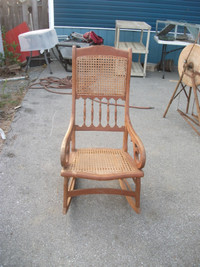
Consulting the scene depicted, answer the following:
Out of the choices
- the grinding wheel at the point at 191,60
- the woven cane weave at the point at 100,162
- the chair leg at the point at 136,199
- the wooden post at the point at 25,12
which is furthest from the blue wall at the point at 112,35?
the chair leg at the point at 136,199

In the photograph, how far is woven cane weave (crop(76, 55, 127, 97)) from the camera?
8.14ft

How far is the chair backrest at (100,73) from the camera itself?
2.45 m

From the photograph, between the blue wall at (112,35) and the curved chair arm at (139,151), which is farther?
the blue wall at (112,35)

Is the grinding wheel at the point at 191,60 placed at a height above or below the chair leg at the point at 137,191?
above

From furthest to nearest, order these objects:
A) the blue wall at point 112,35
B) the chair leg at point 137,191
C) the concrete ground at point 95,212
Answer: the blue wall at point 112,35, the chair leg at point 137,191, the concrete ground at point 95,212

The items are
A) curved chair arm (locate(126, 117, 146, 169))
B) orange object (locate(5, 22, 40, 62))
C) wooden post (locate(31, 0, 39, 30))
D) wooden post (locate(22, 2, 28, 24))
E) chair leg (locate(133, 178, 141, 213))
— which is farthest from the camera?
wooden post (locate(31, 0, 39, 30))

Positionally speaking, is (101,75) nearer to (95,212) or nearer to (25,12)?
(95,212)

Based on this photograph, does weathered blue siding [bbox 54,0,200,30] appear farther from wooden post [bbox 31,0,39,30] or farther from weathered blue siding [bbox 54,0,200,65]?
wooden post [bbox 31,0,39,30]

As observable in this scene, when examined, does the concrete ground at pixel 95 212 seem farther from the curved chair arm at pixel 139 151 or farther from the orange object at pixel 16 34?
the orange object at pixel 16 34

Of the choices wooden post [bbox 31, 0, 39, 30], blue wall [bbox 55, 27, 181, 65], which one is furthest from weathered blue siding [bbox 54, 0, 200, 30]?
wooden post [bbox 31, 0, 39, 30]

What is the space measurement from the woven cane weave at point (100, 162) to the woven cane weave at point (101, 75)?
55 cm

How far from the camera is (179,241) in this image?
80.5 inches

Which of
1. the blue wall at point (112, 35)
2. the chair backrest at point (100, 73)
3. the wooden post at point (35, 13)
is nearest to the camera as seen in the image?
the chair backrest at point (100, 73)

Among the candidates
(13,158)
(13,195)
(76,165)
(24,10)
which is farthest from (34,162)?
(24,10)
